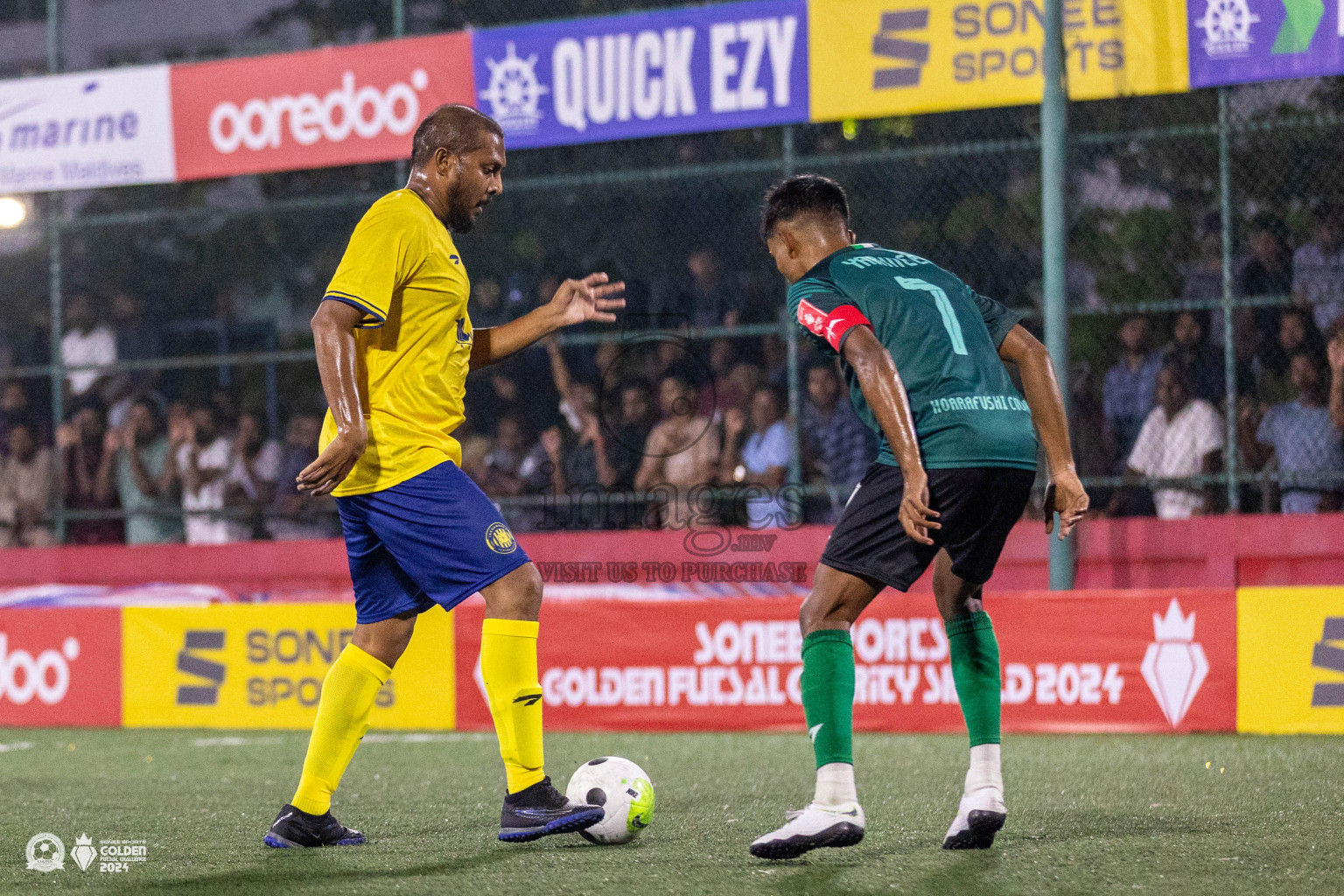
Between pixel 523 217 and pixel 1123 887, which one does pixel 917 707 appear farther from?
pixel 523 217

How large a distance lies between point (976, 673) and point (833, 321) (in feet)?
3.60

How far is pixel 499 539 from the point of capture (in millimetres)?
4434

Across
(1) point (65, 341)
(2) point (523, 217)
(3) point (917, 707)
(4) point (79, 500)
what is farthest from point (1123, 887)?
(1) point (65, 341)

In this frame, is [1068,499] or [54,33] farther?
[54,33]

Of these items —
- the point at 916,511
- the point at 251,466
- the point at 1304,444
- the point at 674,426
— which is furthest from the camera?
the point at 251,466

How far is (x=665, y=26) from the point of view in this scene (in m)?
10.4

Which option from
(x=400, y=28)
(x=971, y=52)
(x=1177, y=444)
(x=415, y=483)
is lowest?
(x=415, y=483)

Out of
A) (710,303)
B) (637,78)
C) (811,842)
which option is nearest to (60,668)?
(710,303)

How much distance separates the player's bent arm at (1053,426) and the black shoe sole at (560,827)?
1525 mm

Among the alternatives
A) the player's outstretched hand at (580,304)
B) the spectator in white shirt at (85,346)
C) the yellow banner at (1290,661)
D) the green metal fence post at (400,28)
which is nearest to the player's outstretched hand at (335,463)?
the player's outstretched hand at (580,304)

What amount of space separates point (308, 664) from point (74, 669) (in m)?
1.56

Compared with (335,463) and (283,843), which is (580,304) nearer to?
(335,463)

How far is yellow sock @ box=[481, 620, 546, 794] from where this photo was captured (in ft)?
14.6

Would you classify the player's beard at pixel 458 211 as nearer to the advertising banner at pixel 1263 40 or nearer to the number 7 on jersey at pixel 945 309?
the number 7 on jersey at pixel 945 309
